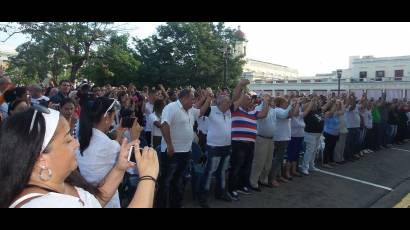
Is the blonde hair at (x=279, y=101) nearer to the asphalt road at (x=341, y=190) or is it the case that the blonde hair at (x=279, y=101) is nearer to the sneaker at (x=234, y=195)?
the asphalt road at (x=341, y=190)

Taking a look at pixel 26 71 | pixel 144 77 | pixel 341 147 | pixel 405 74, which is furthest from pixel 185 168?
pixel 405 74

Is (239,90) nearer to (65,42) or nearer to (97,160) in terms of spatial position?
(97,160)

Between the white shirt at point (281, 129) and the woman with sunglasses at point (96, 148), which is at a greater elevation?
the woman with sunglasses at point (96, 148)

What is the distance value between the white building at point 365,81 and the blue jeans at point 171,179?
5537 centimetres

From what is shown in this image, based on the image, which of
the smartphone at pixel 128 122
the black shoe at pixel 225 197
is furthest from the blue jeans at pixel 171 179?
the smartphone at pixel 128 122

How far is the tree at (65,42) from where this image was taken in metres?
27.7

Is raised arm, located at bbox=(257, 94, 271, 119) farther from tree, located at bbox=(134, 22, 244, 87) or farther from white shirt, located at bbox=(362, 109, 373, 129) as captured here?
tree, located at bbox=(134, 22, 244, 87)

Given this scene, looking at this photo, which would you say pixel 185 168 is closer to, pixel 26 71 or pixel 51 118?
pixel 51 118

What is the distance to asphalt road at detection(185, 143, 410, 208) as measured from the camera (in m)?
6.57

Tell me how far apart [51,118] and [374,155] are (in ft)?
40.3

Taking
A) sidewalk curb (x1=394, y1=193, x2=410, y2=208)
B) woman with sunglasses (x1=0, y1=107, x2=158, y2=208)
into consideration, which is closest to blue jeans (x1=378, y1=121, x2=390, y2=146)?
sidewalk curb (x1=394, y1=193, x2=410, y2=208)

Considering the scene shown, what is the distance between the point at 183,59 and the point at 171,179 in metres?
43.2

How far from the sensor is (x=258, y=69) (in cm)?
11112

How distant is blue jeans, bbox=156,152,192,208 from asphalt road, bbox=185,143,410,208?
495 mm
